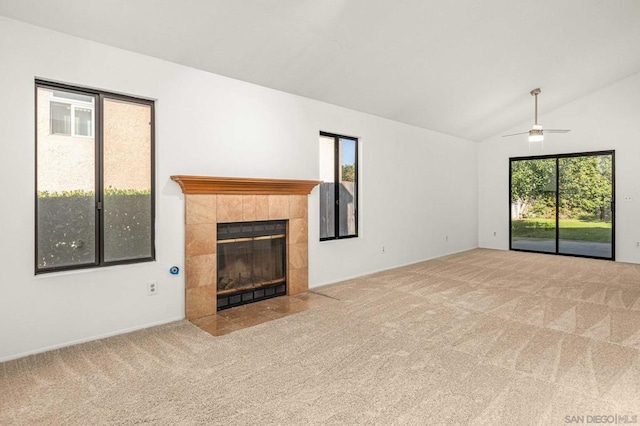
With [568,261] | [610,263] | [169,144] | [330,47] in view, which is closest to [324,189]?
[330,47]

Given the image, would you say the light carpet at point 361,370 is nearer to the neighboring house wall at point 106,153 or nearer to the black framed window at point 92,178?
the black framed window at point 92,178

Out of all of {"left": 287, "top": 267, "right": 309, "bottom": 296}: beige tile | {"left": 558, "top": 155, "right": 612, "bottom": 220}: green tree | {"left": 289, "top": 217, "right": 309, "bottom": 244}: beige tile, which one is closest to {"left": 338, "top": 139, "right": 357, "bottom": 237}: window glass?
{"left": 289, "top": 217, "right": 309, "bottom": 244}: beige tile

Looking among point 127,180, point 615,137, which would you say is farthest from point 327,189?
point 615,137

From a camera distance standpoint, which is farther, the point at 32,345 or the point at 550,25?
the point at 550,25

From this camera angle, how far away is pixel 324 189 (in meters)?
5.39

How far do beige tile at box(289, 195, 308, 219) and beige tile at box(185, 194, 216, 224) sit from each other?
43.8 inches

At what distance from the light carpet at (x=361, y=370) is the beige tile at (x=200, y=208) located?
112 centimetres

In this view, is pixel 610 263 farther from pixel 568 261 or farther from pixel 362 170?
pixel 362 170

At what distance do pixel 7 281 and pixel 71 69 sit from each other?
5.97 feet

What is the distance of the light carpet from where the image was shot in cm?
214

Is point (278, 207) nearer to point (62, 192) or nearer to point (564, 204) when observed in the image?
point (62, 192)

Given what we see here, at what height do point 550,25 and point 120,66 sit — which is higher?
point 550,25

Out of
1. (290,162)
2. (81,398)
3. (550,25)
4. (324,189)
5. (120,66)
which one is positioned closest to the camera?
(81,398)

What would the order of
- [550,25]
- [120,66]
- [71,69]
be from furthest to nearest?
[550,25]
[120,66]
[71,69]
